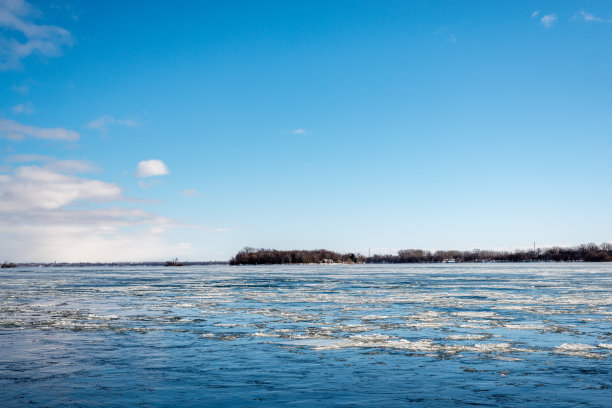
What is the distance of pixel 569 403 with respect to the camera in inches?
271

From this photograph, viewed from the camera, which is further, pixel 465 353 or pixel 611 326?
pixel 611 326

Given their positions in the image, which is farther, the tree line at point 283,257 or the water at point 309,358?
the tree line at point 283,257

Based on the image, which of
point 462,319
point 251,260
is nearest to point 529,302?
point 462,319

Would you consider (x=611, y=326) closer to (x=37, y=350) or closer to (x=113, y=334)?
(x=113, y=334)

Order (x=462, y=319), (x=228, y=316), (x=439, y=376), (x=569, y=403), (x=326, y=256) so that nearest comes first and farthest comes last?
(x=569, y=403)
(x=439, y=376)
(x=462, y=319)
(x=228, y=316)
(x=326, y=256)

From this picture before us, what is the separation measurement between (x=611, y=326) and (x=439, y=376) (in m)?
7.96

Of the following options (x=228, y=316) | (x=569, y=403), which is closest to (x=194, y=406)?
(x=569, y=403)

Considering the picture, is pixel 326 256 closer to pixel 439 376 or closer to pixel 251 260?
pixel 251 260

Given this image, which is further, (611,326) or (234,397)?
(611,326)

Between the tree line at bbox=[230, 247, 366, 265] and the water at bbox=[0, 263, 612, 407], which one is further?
the tree line at bbox=[230, 247, 366, 265]

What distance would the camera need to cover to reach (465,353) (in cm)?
1036

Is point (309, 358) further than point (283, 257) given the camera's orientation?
No

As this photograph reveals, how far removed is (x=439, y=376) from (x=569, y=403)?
81.3 inches

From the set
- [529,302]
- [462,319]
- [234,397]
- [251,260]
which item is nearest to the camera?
[234,397]
